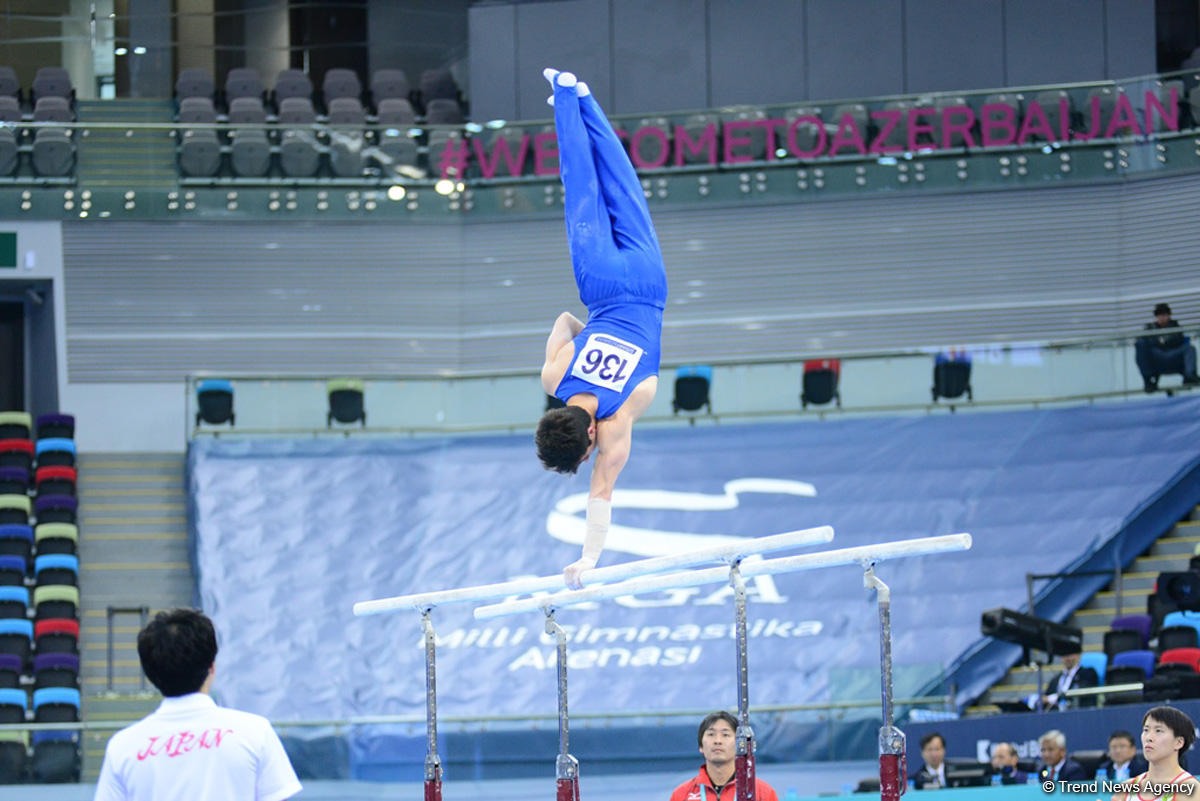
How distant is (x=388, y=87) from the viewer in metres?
20.0

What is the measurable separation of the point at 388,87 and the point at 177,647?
17360mm

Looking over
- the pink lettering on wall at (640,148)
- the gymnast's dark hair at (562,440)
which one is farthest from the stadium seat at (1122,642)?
the pink lettering on wall at (640,148)

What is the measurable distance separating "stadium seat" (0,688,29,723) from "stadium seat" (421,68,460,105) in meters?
9.65

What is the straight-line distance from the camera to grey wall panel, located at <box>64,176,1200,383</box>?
17156 millimetres

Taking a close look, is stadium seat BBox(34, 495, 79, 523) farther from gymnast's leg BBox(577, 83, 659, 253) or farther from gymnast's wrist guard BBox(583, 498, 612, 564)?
gymnast's wrist guard BBox(583, 498, 612, 564)

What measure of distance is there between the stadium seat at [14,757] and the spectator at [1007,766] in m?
6.48

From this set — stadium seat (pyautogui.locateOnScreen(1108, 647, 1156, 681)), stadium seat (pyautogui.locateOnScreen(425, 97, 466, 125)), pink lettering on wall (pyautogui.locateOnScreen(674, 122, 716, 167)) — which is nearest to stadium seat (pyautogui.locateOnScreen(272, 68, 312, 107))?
stadium seat (pyautogui.locateOnScreen(425, 97, 466, 125))

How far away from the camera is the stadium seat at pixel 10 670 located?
502 inches

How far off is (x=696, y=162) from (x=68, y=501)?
289 inches

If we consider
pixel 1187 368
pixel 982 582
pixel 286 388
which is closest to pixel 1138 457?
pixel 1187 368

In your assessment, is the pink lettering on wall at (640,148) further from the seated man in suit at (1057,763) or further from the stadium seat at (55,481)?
the seated man in suit at (1057,763)

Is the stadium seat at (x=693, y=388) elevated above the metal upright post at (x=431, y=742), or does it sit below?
above

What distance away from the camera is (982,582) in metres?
13.3

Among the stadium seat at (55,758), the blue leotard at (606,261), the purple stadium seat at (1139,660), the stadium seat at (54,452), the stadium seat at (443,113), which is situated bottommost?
the stadium seat at (55,758)
